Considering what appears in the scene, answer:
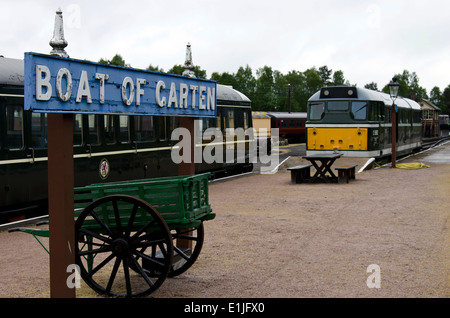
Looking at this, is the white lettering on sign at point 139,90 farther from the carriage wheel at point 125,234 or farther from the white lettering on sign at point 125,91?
the carriage wheel at point 125,234

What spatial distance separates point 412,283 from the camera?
670 cm

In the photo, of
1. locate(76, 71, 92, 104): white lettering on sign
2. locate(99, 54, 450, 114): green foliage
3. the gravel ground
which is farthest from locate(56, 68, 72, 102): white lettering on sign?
locate(99, 54, 450, 114): green foliage

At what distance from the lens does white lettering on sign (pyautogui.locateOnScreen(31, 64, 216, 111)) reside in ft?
15.9

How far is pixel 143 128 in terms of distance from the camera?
51.3 feet

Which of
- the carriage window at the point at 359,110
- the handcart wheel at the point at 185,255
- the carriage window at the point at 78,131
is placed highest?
the carriage window at the point at 359,110

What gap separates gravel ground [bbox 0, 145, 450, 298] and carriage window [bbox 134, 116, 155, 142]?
229 cm

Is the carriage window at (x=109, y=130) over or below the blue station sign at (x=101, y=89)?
below

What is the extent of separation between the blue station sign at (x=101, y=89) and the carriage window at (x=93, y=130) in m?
6.43

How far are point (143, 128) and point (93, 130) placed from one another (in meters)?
2.44

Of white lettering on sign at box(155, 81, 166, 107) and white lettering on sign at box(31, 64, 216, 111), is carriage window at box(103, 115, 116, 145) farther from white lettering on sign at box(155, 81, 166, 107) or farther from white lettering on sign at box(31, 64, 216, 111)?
white lettering on sign at box(155, 81, 166, 107)

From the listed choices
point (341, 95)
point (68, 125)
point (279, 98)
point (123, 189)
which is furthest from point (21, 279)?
point (279, 98)

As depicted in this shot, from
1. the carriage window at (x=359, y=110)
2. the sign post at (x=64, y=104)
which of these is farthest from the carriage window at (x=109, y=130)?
the carriage window at (x=359, y=110)

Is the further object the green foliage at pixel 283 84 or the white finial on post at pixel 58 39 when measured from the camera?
the green foliage at pixel 283 84

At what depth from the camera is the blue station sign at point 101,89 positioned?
477 centimetres
